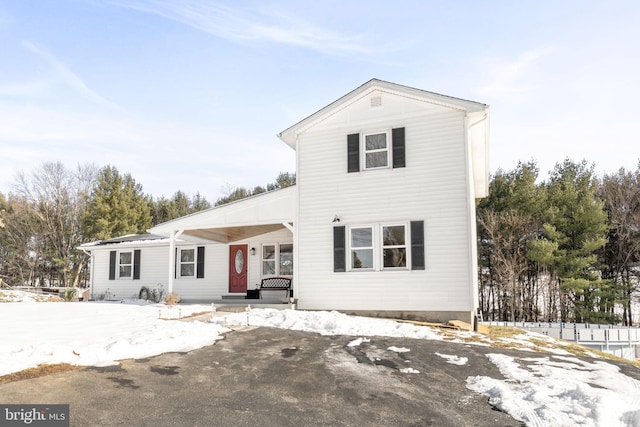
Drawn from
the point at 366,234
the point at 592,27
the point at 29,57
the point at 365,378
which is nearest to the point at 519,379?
the point at 365,378

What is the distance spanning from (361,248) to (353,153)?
2.72 m

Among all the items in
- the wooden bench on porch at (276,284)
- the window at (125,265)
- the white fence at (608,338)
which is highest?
the window at (125,265)

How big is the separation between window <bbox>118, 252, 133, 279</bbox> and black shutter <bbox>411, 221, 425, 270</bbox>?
1374cm

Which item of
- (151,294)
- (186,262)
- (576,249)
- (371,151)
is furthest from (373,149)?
(576,249)

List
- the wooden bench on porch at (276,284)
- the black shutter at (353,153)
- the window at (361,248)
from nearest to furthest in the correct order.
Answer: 1. the window at (361,248)
2. the black shutter at (353,153)
3. the wooden bench on porch at (276,284)

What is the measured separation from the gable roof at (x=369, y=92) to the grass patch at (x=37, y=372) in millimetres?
8998

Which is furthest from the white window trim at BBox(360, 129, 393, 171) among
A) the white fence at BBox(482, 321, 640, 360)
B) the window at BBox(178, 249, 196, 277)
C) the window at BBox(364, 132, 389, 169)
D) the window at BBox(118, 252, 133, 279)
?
the window at BBox(118, 252, 133, 279)

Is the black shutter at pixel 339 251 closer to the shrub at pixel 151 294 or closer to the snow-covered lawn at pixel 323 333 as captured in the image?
the snow-covered lawn at pixel 323 333

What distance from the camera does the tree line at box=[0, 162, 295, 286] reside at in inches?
1294

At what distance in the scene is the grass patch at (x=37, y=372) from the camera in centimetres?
584

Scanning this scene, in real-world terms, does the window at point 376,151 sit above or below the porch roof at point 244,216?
above

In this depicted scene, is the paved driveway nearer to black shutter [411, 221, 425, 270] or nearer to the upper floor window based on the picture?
black shutter [411, 221, 425, 270]

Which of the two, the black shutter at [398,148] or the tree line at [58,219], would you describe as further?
the tree line at [58,219]

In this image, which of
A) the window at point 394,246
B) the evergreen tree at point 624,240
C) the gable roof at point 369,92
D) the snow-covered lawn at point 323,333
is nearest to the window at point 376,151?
the gable roof at point 369,92
